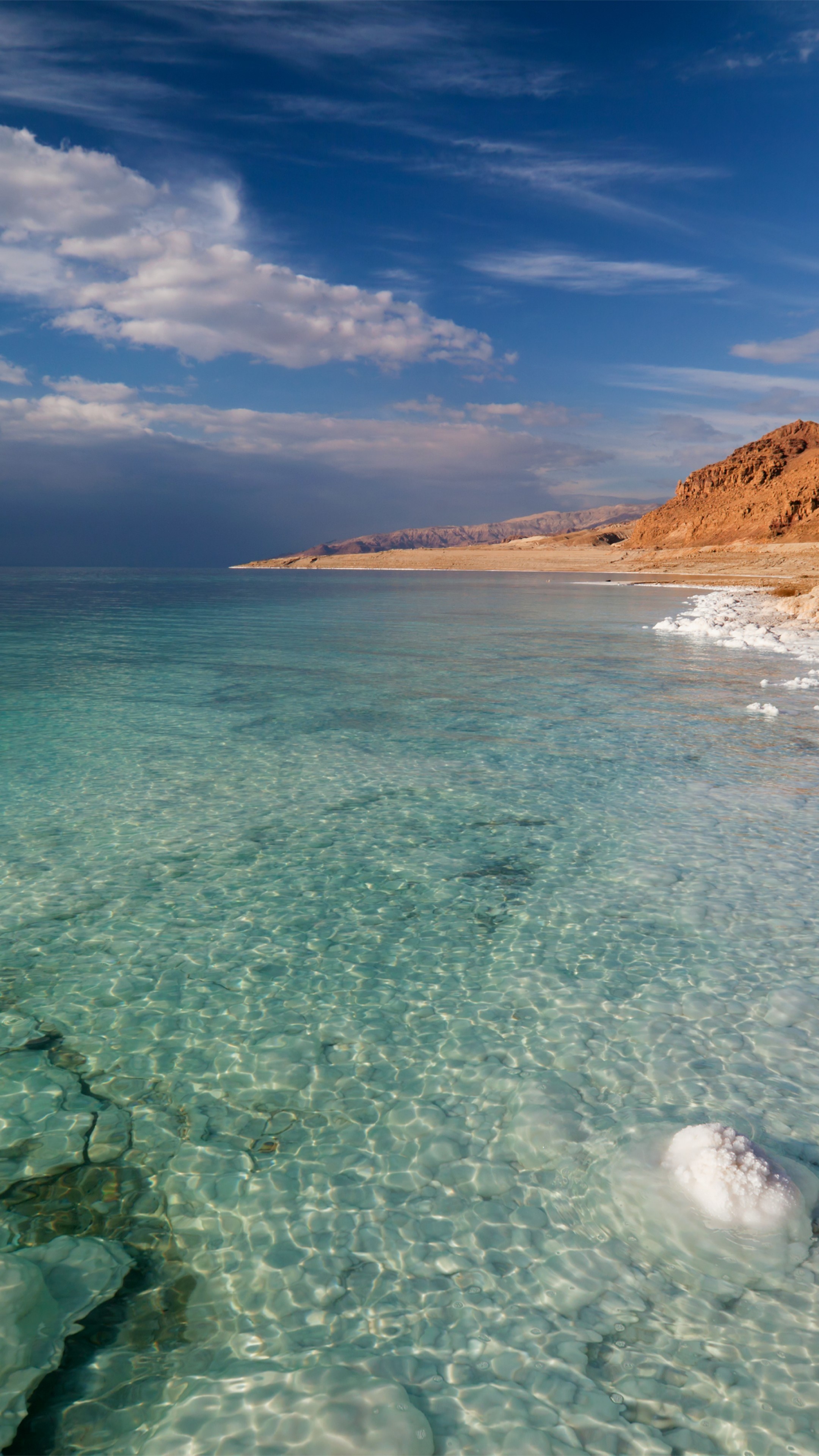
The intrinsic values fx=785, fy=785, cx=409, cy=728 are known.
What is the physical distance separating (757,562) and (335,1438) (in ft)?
328

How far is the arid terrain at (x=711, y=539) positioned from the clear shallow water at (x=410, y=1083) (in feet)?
254

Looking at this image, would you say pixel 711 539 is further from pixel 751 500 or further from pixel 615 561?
pixel 615 561

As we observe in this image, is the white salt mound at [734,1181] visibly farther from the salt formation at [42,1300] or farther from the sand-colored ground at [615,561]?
the sand-colored ground at [615,561]

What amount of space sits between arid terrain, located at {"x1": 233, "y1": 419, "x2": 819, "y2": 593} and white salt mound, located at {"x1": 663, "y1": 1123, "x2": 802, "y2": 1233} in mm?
81985

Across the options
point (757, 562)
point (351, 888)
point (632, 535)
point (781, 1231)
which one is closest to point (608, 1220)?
point (781, 1231)

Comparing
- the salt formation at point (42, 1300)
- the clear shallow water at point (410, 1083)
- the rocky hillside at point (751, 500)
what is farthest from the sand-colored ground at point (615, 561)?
the salt formation at point (42, 1300)

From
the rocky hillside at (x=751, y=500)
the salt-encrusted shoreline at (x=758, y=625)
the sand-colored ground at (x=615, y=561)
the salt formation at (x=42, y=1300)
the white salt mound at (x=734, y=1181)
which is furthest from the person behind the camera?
the rocky hillside at (x=751, y=500)

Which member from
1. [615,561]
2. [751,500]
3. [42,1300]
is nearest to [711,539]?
[751,500]

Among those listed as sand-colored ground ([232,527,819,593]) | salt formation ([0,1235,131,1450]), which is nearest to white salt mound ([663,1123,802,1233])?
salt formation ([0,1235,131,1450])

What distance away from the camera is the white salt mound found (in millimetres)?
3861

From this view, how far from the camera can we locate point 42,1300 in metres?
3.45

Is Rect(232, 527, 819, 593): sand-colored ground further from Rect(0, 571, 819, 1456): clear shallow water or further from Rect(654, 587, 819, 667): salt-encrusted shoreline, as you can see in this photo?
Rect(0, 571, 819, 1456): clear shallow water

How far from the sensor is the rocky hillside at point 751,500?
391 ft

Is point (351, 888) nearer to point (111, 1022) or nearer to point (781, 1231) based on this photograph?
point (111, 1022)
